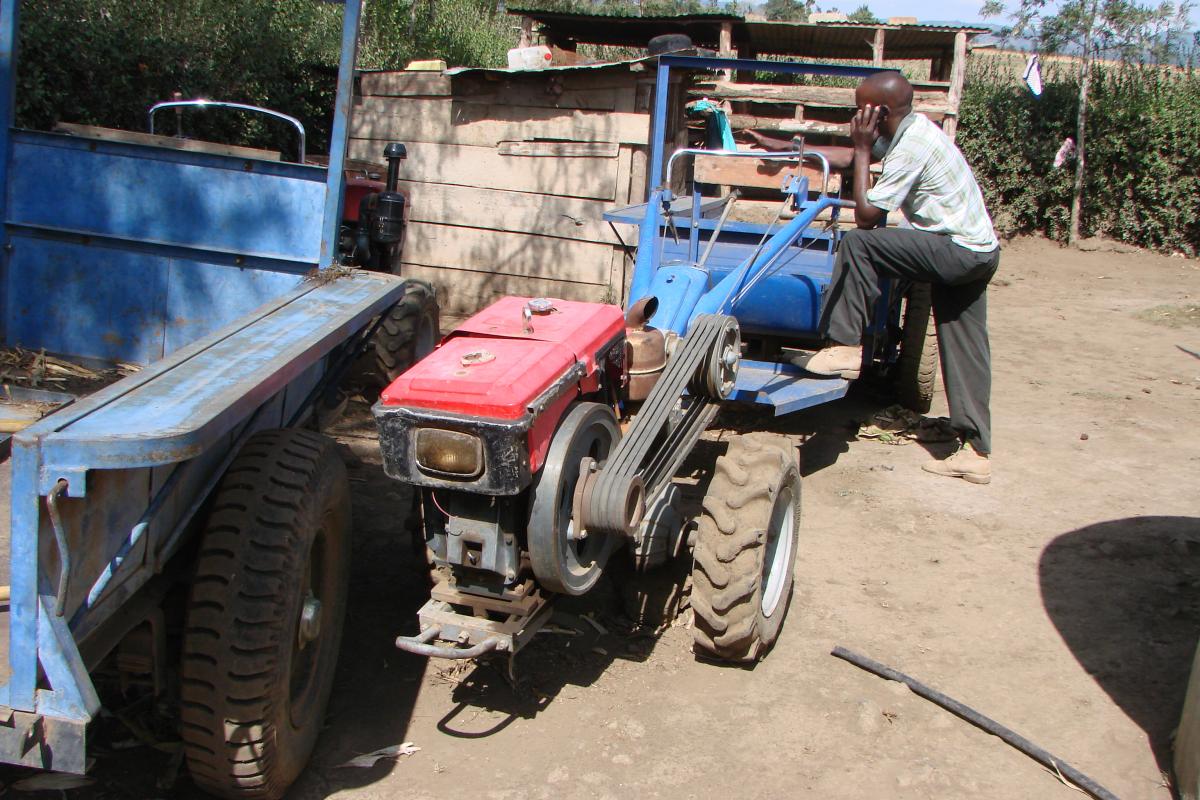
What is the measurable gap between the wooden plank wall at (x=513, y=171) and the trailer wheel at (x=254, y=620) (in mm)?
5609

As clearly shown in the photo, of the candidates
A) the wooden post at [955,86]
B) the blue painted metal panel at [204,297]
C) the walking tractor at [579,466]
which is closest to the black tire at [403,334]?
the blue painted metal panel at [204,297]

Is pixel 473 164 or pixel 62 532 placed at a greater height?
pixel 473 164

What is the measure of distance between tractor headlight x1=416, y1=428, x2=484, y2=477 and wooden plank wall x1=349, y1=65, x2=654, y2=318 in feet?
18.0

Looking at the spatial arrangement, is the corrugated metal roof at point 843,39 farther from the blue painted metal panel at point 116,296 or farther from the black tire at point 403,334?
the blue painted metal panel at point 116,296

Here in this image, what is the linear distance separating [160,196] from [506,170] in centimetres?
455

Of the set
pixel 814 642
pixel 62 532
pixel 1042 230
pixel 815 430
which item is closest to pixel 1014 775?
pixel 814 642

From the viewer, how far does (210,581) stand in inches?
105

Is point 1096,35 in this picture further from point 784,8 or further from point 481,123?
point 784,8

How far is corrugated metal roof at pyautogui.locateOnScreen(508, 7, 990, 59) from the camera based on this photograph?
37.1 ft

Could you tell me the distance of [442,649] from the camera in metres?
3.04

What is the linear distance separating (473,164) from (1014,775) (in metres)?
6.61

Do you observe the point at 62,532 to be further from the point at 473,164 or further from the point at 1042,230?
the point at 1042,230

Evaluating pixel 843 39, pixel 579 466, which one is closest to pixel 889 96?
pixel 579 466

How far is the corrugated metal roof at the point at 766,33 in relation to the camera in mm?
11305
